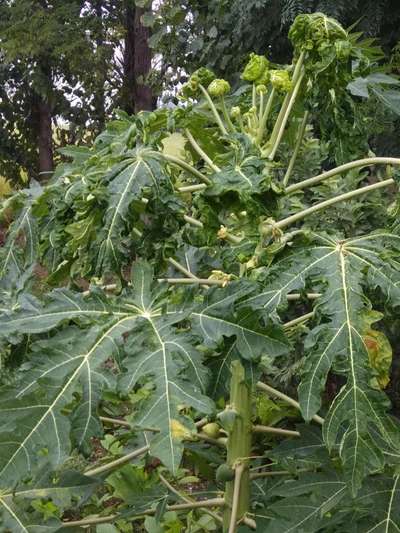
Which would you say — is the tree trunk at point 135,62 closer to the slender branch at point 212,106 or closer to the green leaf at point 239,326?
the slender branch at point 212,106

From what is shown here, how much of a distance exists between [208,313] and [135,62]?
5.55 metres

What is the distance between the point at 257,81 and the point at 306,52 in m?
0.11

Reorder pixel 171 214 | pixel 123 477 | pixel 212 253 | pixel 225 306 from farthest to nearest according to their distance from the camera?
pixel 123 477 < pixel 212 253 < pixel 171 214 < pixel 225 306

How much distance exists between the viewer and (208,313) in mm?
932

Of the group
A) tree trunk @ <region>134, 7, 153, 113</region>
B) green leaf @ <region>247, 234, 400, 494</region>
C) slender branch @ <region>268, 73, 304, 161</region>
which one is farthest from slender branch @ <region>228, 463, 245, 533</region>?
tree trunk @ <region>134, 7, 153, 113</region>

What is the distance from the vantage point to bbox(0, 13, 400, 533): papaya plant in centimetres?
87

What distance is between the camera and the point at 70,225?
107cm

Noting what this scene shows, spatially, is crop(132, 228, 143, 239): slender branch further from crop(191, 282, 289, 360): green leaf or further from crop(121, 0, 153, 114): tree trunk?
crop(121, 0, 153, 114): tree trunk

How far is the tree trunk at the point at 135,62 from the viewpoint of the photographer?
5945mm

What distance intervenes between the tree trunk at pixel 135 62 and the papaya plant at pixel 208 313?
15.4ft

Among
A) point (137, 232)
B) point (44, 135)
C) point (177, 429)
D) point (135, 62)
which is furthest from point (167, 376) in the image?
point (44, 135)

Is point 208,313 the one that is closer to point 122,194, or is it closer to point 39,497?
point 122,194

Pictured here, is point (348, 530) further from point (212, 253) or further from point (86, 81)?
point (86, 81)

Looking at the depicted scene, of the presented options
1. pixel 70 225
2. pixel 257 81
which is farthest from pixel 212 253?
pixel 70 225
